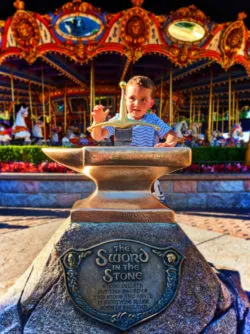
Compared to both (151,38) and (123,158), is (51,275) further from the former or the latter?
(151,38)

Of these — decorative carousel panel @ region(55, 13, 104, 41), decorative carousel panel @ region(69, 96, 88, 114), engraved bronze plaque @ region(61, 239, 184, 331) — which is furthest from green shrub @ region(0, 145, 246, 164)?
decorative carousel panel @ region(69, 96, 88, 114)

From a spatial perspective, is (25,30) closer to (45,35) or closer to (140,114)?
(45,35)

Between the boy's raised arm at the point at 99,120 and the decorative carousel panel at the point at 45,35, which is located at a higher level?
the decorative carousel panel at the point at 45,35

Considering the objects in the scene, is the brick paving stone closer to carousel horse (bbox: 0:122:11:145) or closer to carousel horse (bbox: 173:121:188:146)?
carousel horse (bbox: 173:121:188:146)

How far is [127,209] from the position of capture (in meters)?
1.82

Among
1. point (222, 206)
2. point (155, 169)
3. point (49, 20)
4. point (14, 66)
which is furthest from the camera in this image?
point (14, 66)

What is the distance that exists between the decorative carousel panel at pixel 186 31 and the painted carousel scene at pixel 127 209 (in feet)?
0.11

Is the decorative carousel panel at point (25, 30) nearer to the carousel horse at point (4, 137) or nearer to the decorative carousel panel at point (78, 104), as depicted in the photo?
the carousel horse at point (4, 137)

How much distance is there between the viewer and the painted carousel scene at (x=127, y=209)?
1716 millimetres

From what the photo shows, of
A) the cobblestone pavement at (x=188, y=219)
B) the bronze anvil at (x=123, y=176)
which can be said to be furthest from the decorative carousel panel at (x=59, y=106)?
the bronze anvil at (x=123, y=176)

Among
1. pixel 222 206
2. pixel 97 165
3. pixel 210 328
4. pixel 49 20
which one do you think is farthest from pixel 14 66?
pixel 210 328

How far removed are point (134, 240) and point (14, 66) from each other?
39.9 ft

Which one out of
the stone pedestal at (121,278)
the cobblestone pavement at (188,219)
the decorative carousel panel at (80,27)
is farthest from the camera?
the decorative carousel panel at (80,27)

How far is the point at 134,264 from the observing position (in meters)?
1.74
